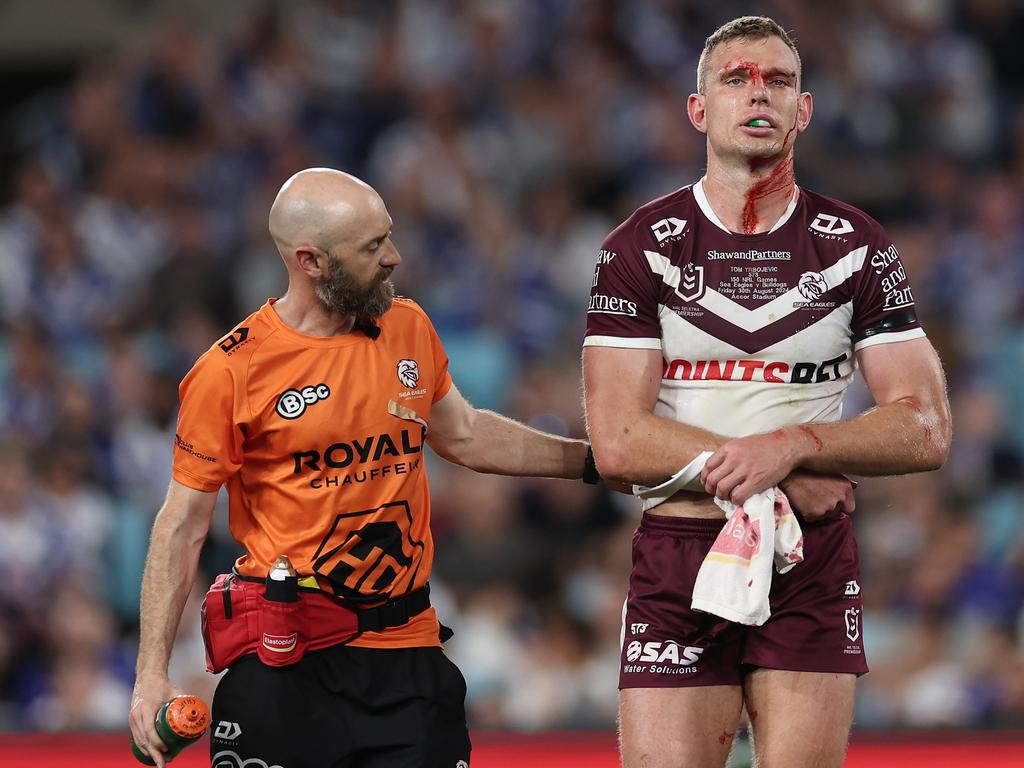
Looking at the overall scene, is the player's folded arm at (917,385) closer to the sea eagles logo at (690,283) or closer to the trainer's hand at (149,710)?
the sea eagles logo at (690,283)

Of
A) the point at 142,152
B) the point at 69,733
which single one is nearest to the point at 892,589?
the point at 69,733

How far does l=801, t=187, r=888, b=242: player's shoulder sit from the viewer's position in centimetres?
426

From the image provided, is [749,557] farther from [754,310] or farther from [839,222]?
[839,222]

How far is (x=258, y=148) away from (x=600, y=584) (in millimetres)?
4214

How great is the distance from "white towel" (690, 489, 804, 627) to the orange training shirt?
82 centimetres

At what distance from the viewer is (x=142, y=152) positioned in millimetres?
10812

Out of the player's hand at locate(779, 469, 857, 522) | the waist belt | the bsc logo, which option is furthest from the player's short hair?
the waist belt

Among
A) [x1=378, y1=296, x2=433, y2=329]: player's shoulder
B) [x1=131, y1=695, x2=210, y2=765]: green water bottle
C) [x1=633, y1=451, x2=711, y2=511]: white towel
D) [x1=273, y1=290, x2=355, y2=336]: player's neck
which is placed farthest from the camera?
[x1=378, y1=296, x2=433, y2=329]: player's shoulder

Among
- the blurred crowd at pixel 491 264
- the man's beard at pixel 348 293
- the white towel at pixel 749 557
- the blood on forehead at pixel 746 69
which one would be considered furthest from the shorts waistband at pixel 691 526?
the blurred crowd at pixel 491 264

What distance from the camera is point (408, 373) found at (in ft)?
14.5

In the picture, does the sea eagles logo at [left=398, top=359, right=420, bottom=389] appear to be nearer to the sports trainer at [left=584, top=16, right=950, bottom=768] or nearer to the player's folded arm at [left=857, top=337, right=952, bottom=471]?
the sports trainer at [left=584, top=16, right=950, bottom=768]

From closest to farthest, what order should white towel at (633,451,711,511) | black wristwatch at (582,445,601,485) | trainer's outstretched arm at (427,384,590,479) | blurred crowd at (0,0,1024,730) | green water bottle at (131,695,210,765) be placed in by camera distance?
green water bottle at (131,695,210,765) → white towel at (633,451,711,511) → trainer's outstretched arm at (427,384,590,479) → black wristwatch at (582,445,601,485) → blurred crowd at (0,0,1024,730)

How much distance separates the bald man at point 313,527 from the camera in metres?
4.18

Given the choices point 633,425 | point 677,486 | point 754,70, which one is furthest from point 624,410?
point 754,70
